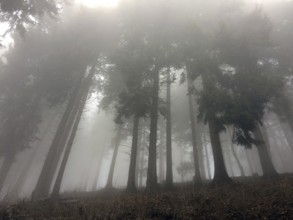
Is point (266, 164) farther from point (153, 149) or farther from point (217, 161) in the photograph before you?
point (153, 149)

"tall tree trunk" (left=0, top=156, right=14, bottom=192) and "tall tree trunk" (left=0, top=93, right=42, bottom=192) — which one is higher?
"tall tree trunk" (left=0, top=93, right=42, bottom=192)

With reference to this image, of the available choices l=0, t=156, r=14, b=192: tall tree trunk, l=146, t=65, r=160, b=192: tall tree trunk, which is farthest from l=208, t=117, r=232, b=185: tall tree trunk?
l=0, t=156, r=14, b=192: tall tree trunk

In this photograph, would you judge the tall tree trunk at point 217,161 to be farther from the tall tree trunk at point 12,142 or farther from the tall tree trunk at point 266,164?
the tall tree trunk at point 12,142

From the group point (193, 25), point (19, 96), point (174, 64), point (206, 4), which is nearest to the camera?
point (193, 25)

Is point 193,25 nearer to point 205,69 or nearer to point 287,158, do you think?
point 205,69

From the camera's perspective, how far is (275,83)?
11477 mm

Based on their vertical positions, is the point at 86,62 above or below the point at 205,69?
above

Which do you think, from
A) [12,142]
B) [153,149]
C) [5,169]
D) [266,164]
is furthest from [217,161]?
[5,169]

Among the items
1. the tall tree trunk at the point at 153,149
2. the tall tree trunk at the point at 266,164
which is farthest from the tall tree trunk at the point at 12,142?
the tall tree trunk at the point at 266,164

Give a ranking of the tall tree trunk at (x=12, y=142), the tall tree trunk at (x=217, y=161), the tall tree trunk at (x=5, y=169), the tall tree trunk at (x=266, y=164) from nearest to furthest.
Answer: the tall tree trunk at (x=217, y=161) < the tall tree trunk at (x=266, y=164) < the tall tree trunk at (x=5, y=169) < the tall tree trunk at (x=12, y=142)

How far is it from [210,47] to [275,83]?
4.67m

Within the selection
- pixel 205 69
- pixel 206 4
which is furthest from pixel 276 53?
pixel 205 69

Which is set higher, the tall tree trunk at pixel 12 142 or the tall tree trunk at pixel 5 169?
the tall tree trunk at pixel 12 142

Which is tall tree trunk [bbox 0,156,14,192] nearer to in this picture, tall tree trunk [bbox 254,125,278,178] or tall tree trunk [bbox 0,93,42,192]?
tall tree trunk [bbox 0,93,42,192]
